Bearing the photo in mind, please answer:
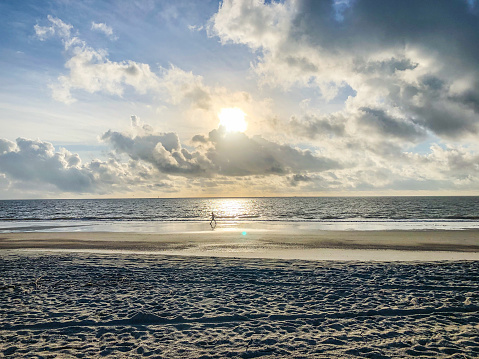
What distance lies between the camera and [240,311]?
9000mm

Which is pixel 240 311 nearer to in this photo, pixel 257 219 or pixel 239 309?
pixel 239 309

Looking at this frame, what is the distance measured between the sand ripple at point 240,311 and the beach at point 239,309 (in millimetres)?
33

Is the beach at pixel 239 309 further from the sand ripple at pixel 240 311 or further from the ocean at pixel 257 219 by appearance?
the ocean at pixel 257 219

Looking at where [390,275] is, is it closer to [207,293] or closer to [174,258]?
[207,293]

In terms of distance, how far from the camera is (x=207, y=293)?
425 inches

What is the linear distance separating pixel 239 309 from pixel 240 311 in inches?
6.6

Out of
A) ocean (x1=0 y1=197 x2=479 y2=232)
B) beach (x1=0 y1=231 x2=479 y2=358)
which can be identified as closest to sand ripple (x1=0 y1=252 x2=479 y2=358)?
beach (x1=0 y1=231 x2=479 y2=358)

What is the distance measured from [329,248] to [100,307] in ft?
57.0

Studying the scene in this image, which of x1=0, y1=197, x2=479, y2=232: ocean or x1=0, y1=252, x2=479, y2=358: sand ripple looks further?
x1=0, y1=197, x2=479, y2=232: ocean

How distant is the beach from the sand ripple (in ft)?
0.11

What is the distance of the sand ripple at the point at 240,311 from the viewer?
22.4ft

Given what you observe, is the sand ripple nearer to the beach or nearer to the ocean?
the beach

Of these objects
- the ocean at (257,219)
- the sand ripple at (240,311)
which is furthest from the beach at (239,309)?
the ocean at (257,219)

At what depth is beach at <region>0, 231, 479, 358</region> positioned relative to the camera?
6852 millimetres
